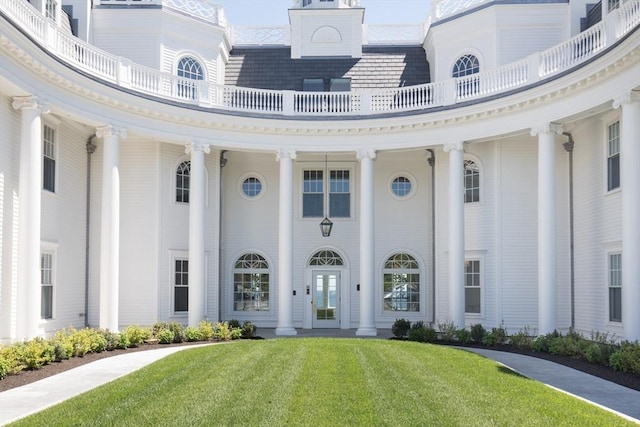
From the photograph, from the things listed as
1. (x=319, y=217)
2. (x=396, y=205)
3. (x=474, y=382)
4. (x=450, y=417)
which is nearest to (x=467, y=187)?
(x=396, y=205)

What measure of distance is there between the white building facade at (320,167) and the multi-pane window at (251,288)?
8 cm

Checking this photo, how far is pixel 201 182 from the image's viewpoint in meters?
24.7

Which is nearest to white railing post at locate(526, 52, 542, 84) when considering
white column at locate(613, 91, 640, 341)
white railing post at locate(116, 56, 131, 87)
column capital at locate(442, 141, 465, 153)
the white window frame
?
column capital at locate(442, 141, 465, 153)

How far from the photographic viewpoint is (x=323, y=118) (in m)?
25.6

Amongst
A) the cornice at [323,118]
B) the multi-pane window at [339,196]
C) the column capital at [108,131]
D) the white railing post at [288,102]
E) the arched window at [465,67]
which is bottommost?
the multi-pane window at [339,196]

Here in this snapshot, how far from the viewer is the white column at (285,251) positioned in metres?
25.4

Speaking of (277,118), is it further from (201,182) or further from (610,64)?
(610,64)

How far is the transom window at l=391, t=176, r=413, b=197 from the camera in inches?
1134

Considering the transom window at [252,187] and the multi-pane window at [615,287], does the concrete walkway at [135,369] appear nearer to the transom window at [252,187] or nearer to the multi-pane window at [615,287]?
the multi-pane window at [615,287]

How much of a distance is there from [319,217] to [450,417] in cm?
1910

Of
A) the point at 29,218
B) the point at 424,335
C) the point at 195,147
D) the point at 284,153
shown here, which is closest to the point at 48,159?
the point at 29,218

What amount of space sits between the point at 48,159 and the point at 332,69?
12533 mm

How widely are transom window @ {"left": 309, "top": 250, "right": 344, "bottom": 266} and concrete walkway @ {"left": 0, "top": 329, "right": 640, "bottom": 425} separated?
10.7 meters

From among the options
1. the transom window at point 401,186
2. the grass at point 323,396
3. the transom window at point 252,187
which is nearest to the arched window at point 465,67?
the transom window at point 401,186
